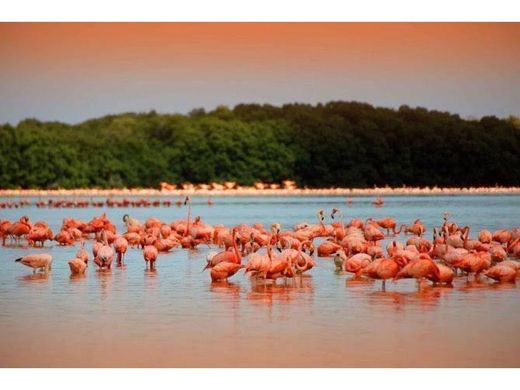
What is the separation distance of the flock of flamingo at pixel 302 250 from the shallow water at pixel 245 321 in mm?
164

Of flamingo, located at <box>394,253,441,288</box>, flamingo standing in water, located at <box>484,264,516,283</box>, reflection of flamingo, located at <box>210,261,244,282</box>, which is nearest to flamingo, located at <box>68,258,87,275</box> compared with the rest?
reflection of flamingo, located at <box>210,261,244,282</box>

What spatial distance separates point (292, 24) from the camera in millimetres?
9938

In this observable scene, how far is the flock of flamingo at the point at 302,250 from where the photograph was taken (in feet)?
36.1

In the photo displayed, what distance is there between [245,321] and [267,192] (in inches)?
1058

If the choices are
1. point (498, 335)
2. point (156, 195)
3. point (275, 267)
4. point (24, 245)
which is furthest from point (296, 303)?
point (156, 195)

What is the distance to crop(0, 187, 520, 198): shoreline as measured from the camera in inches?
643

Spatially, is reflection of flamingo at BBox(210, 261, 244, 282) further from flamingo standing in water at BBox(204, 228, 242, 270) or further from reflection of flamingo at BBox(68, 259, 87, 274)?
reflection of flamingo at BBox(68, 259, 87, 274)

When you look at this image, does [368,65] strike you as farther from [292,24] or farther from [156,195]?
[156,195]

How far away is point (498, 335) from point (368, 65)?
3.83 metres

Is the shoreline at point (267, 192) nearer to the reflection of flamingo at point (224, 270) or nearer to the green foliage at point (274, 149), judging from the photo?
the green foliage at point (274, 149)
